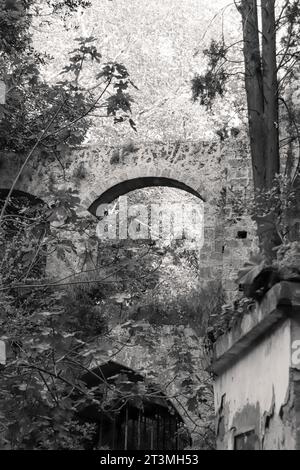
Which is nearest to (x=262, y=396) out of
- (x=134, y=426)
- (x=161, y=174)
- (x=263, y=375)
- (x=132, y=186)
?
(x=263, y=375)

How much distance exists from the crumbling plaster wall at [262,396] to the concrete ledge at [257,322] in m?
0.04

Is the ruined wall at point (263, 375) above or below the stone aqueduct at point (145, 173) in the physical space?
below

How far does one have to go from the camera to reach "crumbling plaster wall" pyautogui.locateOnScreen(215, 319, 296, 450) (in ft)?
8.70

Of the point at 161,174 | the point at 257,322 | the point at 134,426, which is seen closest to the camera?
→ the point at 257,322

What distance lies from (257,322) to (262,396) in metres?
0.33

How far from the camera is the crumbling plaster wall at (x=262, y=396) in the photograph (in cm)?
265

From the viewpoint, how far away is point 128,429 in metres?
9.70

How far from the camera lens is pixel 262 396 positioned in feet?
9.64

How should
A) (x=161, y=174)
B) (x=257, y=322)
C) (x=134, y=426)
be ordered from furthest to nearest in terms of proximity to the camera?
(x=161, y=174) → (x=134, y=426) → (x=257, y=322)

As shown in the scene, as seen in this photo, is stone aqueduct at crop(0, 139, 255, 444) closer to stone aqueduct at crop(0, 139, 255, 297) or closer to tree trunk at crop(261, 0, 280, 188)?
stone aqueduct at crop(0, 139, 255, 297)

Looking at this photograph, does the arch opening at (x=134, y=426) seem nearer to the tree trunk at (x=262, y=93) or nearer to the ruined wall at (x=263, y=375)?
the tree trunk at (x=262, y=93)

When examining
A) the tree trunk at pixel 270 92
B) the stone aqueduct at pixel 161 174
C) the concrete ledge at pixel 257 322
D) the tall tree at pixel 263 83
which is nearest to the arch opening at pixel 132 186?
the stone aqueduct at pixel 161 174

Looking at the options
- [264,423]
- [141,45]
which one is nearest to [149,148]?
[264,423]

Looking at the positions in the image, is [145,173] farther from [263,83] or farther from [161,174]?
[263,83]
